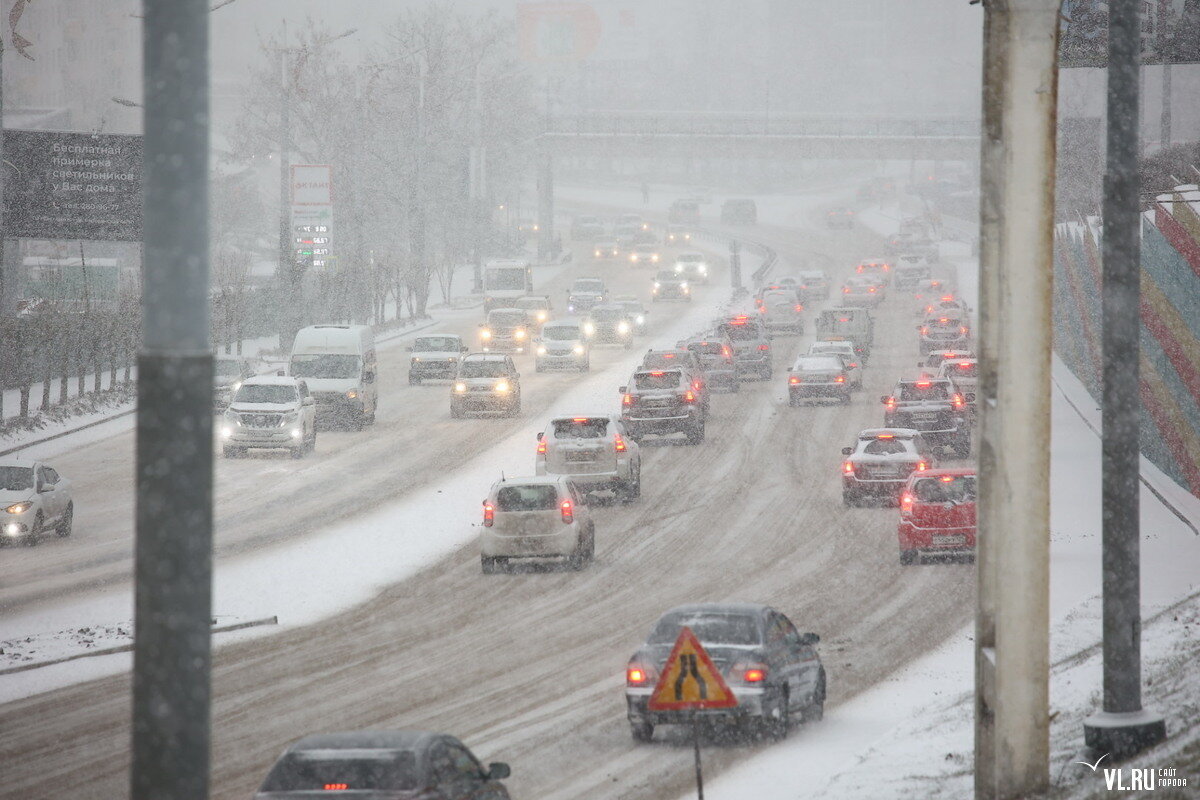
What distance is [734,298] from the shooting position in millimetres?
82188

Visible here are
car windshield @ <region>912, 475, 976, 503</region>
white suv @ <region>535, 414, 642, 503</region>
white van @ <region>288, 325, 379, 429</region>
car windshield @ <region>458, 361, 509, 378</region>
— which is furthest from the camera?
car windshield @ <region>458, 361, 509, 378</region>

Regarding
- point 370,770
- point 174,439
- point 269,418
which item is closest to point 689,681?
point 370,770

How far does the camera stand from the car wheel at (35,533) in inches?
1199

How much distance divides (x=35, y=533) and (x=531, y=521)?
9745mm

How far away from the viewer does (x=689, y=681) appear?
11781 millimetres

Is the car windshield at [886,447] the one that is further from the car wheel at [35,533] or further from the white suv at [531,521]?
the car wheel at [35,533]

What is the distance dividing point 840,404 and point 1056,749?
114ft

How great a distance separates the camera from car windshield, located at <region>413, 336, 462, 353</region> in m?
55.8

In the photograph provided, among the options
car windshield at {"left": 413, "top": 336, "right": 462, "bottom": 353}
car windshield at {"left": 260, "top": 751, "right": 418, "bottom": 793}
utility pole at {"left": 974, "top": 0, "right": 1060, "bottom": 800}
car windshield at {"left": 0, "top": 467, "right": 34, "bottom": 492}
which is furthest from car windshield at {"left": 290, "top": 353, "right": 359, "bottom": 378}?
car windshield at {"left": 260, "top": 751, "right": 418, "bottom": 793}

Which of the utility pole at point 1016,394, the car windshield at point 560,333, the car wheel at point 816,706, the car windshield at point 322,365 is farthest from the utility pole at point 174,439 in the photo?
the car windshield at point 560,333

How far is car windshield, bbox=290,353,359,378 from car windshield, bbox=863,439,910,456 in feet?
55.4

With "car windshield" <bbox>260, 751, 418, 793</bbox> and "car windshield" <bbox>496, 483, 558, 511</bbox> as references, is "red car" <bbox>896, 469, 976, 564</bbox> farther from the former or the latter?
"car windshield" <bbox>260, 751, 418, 793</bbox>

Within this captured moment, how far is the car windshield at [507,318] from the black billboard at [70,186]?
1959 cm

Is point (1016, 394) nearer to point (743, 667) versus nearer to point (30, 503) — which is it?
point (743, 667)
